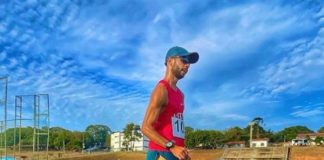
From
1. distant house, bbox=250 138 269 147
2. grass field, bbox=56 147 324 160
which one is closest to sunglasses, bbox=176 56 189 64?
grass field, bbox=56 147 324 160

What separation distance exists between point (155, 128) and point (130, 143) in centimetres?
9108

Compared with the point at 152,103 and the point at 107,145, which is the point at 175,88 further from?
the point at 107,145

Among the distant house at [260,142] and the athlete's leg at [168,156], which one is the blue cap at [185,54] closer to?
the athlete's leg at [168,156]

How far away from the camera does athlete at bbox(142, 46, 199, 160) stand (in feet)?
10.5

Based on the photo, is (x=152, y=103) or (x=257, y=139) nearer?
(x=152, y=103)

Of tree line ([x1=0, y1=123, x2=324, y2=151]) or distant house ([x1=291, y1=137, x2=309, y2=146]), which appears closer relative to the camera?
Answer: distant house ([x1=291, y1=137, x2=309, y2=146])

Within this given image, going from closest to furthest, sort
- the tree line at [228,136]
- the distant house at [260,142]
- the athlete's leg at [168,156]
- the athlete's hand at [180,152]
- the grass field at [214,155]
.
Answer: the athlete's hand at [180,152] → the athlete's leg at [168,156] → the grass field at [214,155] → the distant house at [260,142] → the tree line at [228,136]

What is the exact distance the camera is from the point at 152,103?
3.29 meters

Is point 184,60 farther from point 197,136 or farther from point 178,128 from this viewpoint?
point 197,136

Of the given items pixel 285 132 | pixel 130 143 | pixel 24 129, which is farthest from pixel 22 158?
pixel 285 132

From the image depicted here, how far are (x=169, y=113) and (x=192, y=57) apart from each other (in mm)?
435

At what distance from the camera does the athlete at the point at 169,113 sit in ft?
10.5

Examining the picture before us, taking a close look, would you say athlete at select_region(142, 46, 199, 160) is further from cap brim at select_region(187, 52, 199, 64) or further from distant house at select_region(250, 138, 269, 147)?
distant house at select_region(250, 138, 269, 147)

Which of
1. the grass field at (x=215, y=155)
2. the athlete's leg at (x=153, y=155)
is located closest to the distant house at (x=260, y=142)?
the grass field at (x=215, y=155)
